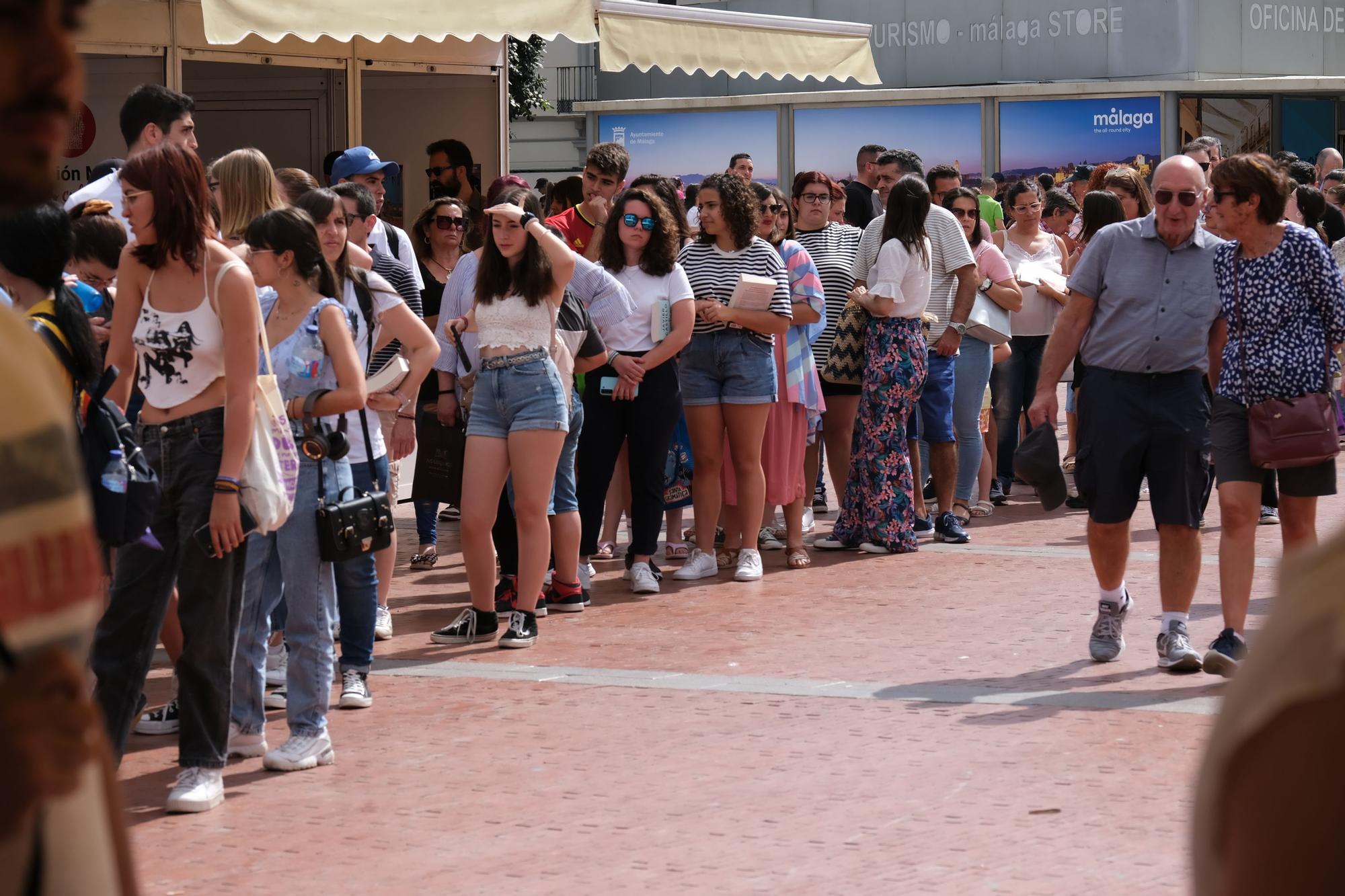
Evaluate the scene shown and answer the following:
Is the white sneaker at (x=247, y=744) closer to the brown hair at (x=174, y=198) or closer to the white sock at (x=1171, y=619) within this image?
the brown hair at (x=174, y=198)

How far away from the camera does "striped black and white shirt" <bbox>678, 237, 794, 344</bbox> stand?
9352 millimetres

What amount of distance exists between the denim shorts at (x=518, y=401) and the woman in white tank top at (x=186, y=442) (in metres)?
2.37

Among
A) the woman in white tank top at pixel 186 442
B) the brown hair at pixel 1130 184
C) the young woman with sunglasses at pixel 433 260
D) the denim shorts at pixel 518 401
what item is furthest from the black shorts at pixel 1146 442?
the brown hair at pixel 1130 184

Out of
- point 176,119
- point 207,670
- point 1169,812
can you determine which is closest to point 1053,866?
point 1169,812

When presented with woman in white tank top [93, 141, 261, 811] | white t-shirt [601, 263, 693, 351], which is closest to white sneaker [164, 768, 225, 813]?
woman in white tank top [93, 141, 261, 811]

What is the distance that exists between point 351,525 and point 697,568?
12.5ft

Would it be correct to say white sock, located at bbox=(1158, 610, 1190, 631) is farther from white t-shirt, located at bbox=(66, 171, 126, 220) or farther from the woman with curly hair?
white t-shirt, located at bbox=(66, 171, 126, 220)

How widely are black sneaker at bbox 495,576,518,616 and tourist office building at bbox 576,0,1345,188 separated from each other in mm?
16063

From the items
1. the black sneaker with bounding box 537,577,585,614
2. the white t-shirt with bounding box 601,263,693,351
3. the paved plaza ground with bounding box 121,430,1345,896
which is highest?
the white t-shirt with bounding box 601,263,693,351

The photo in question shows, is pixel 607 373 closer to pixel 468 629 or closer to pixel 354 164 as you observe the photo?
pixel 468 629

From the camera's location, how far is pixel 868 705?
648 cm

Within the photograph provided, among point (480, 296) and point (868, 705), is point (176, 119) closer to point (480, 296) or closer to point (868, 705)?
point (480, 296)

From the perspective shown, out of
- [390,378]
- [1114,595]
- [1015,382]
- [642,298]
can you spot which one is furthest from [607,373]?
[1015,382]

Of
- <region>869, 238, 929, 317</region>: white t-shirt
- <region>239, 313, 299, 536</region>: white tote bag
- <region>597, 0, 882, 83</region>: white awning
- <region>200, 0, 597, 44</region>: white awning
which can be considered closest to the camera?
<region>239, 313, 299, 536</region>: white tote bag
